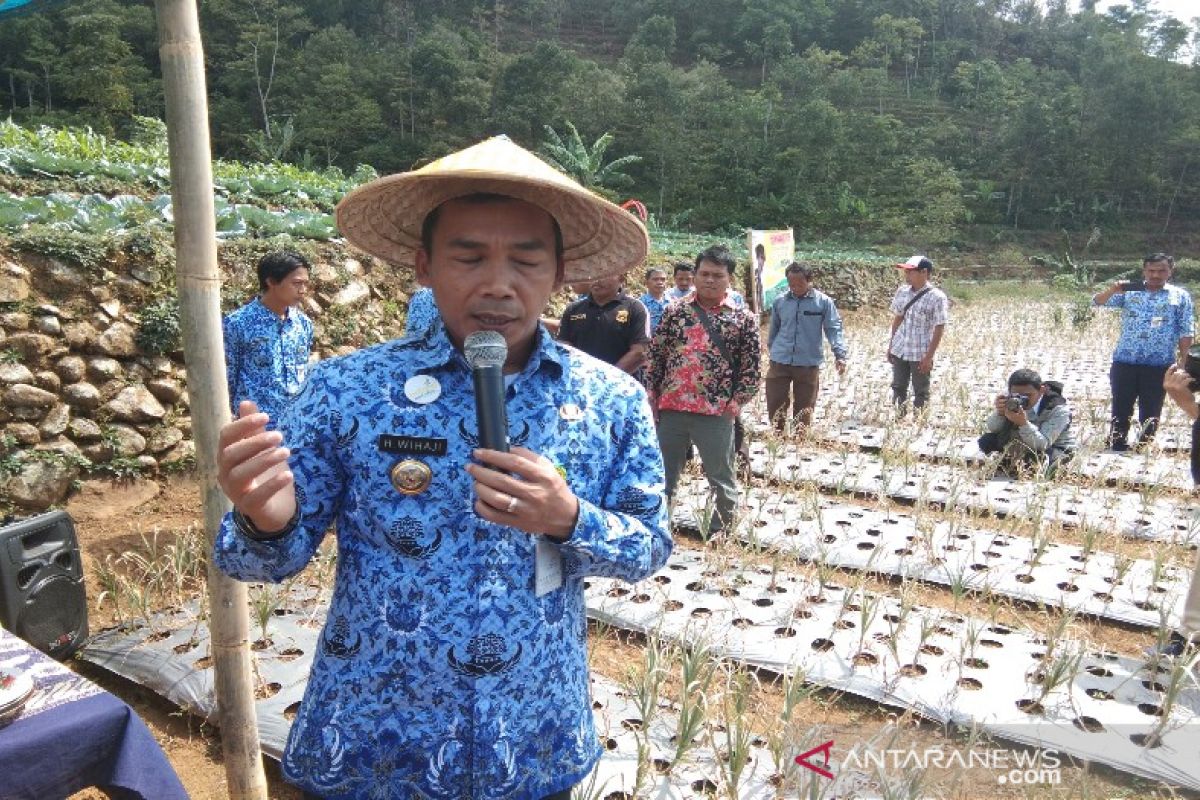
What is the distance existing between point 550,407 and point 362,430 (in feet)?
0.94

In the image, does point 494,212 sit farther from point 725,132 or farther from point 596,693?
point 725,132

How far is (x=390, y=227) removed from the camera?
4.52 feet

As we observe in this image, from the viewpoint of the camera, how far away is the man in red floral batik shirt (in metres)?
3.88

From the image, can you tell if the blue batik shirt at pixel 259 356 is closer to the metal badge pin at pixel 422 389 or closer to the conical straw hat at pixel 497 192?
the conical straw hat at pixel 497 192

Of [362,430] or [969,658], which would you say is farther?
[969,658]

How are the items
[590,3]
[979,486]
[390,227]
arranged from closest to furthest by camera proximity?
[390,227], [979,486], [590,3]

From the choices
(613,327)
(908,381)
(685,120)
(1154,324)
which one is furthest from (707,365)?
(685,120)

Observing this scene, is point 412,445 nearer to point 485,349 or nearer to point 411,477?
point 411,477

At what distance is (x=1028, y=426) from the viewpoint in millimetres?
5152

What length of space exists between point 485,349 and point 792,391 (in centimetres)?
558

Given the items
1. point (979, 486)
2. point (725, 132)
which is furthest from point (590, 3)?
point (979, 486)

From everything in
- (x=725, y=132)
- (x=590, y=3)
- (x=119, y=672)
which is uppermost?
(x=590, y=3)

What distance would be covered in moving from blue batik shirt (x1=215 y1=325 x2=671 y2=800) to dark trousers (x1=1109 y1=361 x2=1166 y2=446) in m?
6.14

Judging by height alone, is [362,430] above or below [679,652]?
above
